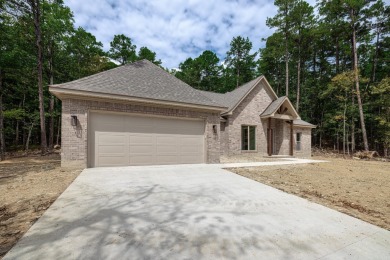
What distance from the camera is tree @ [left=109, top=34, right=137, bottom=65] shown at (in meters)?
29.3

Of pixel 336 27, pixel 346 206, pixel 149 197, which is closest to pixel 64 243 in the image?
pixel 149 197

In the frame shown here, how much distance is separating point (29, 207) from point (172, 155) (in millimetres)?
5843

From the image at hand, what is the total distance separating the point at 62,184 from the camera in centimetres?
506

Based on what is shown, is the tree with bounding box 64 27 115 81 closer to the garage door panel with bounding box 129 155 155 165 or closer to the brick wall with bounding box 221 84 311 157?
the garage door panel with bounding box 129 155 155 165

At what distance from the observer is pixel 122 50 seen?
97.2ft

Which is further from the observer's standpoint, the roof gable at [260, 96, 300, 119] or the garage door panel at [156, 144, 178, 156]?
the roof gable at [260, 96, 300, 119]

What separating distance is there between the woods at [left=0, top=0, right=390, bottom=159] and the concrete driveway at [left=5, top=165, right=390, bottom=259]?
1299 cm

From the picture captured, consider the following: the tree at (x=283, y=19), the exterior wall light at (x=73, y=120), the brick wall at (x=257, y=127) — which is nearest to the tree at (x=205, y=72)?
the tree at (x=283, y=19)

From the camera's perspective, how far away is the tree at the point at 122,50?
1155 inches

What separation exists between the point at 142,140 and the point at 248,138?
8.46m

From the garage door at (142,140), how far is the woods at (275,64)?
8.22m

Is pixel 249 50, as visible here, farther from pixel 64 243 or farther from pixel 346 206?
pixel 64 243

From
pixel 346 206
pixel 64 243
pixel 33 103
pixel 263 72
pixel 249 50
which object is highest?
pixel 249 50

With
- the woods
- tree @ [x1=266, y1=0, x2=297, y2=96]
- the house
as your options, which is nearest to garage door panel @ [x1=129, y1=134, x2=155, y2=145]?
the house
